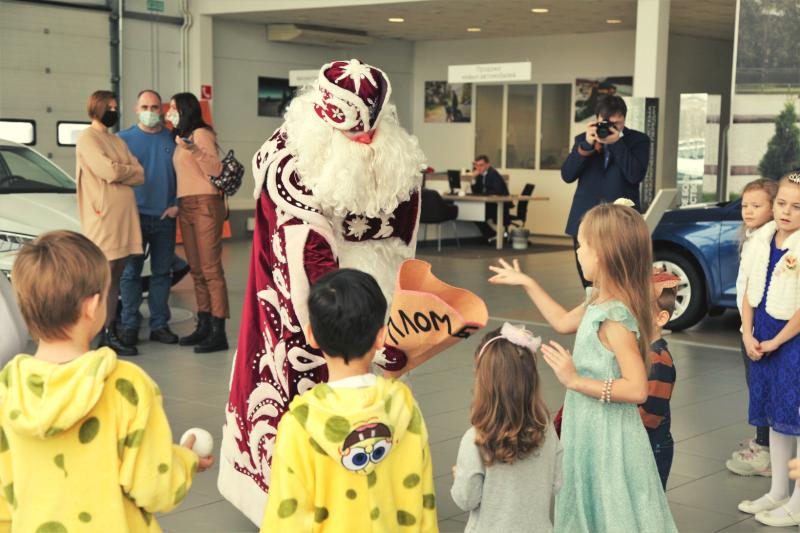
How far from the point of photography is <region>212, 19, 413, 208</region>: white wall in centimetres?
1864

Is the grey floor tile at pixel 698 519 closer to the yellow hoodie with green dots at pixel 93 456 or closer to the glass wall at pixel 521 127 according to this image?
the yellow hoodie with green dots at pixel 93 456

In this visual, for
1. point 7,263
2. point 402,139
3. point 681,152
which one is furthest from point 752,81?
point 402,139

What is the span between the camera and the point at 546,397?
6.65 meters

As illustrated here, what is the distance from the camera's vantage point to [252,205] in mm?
19203

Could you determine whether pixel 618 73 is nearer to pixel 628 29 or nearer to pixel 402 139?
pixel 628 29

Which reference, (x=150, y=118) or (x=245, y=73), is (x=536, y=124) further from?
(x=150, y=118)

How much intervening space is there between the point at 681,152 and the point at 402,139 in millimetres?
10265

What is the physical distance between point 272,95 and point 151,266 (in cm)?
1200

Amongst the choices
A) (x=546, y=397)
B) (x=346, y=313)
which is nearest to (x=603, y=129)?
(x=546, y=397)

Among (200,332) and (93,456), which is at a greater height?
(93,456)

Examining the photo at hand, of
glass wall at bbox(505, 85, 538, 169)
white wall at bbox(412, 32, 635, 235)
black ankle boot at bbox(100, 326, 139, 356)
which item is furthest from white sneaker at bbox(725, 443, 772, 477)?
glass wall at bbox(505, 85, 538, 169)

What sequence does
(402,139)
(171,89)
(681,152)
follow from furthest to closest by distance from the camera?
(171,89), (681,152), (402,139)

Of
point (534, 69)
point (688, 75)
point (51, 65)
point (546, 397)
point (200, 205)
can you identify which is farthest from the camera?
point (534, 69)

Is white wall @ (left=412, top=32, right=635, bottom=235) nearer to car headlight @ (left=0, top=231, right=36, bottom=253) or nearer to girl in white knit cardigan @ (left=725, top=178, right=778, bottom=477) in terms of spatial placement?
car headlight @ (left=0, top=231, right=36, bottom=253)
